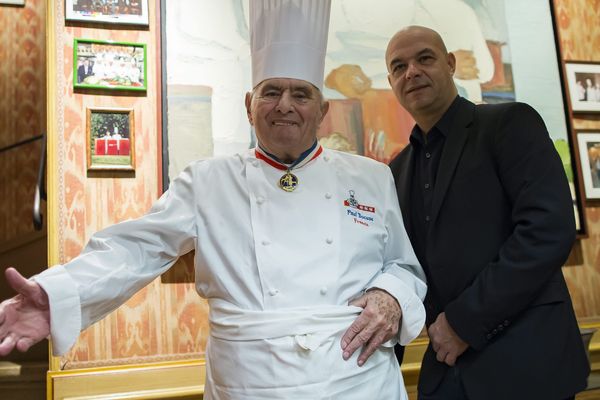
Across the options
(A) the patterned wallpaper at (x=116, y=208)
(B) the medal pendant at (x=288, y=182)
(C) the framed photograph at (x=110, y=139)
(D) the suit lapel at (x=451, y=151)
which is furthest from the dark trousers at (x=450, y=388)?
(C) the framed photograph at (x=110, y=139)

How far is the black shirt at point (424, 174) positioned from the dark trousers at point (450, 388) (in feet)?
1.11

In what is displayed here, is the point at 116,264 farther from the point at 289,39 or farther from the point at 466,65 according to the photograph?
the point at 466,65

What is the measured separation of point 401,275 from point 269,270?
38 centimetres

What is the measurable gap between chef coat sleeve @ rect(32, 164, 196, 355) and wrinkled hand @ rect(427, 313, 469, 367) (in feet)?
2.49

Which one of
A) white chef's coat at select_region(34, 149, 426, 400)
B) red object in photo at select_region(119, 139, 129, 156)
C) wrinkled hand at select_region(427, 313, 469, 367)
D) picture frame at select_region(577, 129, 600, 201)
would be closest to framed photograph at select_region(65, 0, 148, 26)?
red object in photo at select_region(119, 139, 129, 156)

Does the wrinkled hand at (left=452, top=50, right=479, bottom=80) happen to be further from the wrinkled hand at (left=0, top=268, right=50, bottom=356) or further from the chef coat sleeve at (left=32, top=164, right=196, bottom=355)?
the wrinkled hand at (left=0, top=268, right=50, bottom=356)

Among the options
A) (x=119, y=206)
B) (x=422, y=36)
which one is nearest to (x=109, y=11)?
(x=119, y=206)

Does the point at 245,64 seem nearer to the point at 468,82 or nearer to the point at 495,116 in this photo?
the point at 468,82

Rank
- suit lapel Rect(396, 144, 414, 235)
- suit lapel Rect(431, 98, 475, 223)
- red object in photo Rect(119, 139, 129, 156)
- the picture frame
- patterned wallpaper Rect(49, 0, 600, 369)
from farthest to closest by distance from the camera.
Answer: the picture frame < red object in photo Rect(119, 139, 129, 156) < patterned wallpaper Rect(49, 0, 600, 369) < suit lapel Rect(396, 144, 414, 235) < suit lapel Rect(431, 98, 475, 223)

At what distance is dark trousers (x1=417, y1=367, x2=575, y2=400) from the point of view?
66.6 inches

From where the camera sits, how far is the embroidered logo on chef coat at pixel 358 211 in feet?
5.19

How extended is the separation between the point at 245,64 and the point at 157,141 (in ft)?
1.95

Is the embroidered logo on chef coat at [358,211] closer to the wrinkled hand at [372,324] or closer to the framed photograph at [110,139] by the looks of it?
the wrinkled hand at [372,324]

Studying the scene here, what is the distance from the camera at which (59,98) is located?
268 cm
